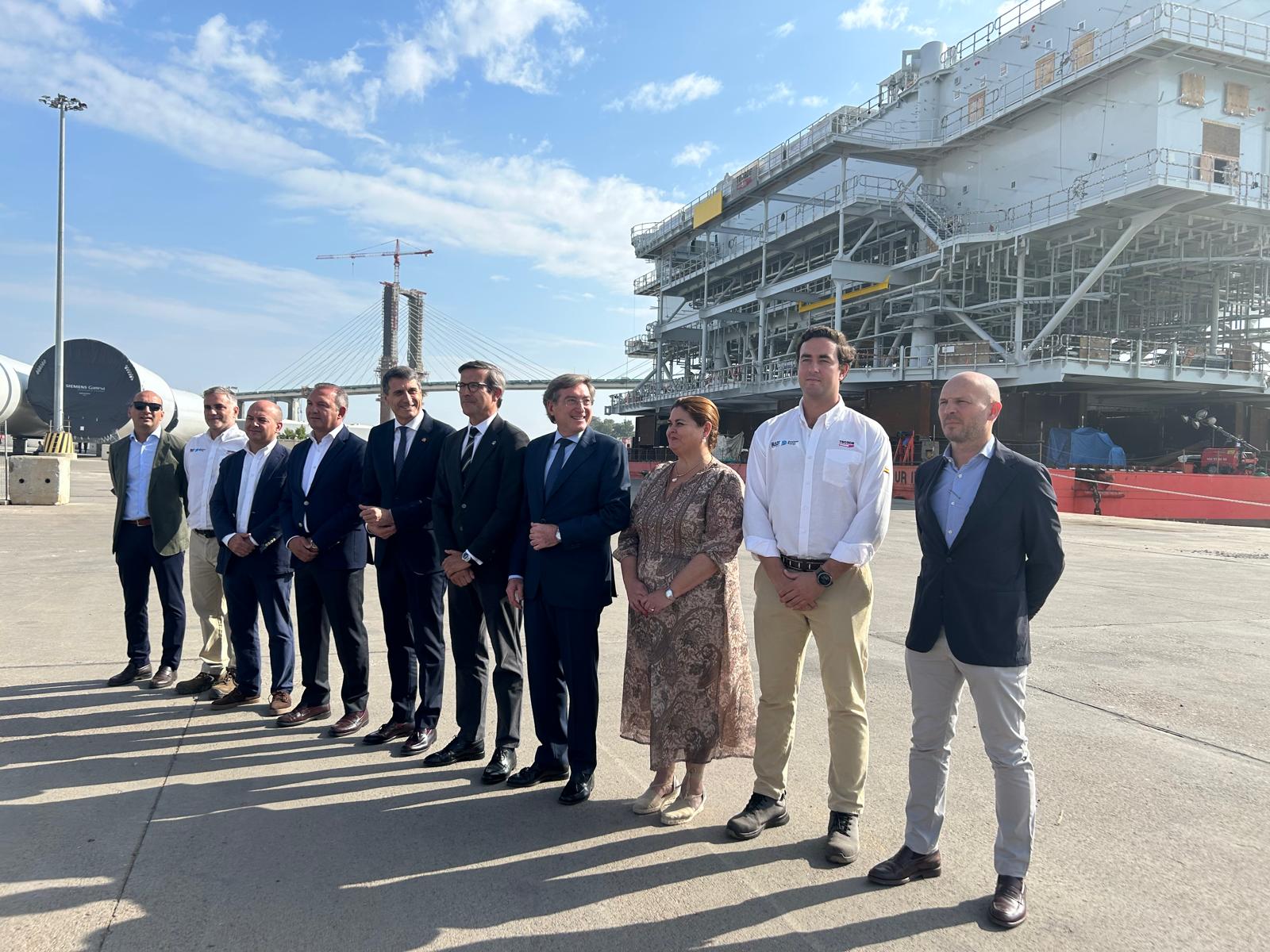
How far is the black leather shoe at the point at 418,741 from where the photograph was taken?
4348 mm

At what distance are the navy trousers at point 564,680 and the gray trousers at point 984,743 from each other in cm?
146

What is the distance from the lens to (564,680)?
4.12 m

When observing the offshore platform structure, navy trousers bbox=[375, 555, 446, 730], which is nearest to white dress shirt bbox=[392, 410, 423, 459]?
navy trousers bbox=[375, 555, 446, 730]

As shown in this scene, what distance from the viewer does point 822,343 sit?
3.49 meters

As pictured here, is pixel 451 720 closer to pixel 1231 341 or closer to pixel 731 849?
pixel 731 849

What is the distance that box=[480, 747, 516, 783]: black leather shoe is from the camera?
3.96 m

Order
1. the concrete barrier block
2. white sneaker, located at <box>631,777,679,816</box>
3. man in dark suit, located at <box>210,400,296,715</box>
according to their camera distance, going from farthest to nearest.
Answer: the concrete barrier block → man in dark suit, located at <box>210,400,296,715</box> → white sneaker, located at <box>631,777,679,816</box>

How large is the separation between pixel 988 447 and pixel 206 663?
507cm

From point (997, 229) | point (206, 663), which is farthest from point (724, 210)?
point (206, 663)

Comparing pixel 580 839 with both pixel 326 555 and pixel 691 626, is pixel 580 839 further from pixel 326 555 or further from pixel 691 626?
pixel 326 555

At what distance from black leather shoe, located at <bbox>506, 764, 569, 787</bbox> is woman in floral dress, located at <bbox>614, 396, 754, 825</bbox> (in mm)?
513

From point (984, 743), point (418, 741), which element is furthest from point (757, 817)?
point (418, 741)

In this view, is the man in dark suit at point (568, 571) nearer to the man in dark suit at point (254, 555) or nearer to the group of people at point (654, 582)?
the group of people at point (654, 582)

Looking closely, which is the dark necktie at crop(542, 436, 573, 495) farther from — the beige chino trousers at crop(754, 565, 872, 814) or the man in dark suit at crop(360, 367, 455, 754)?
the beige chino trousers at crop(754, 565, 872, 814)
